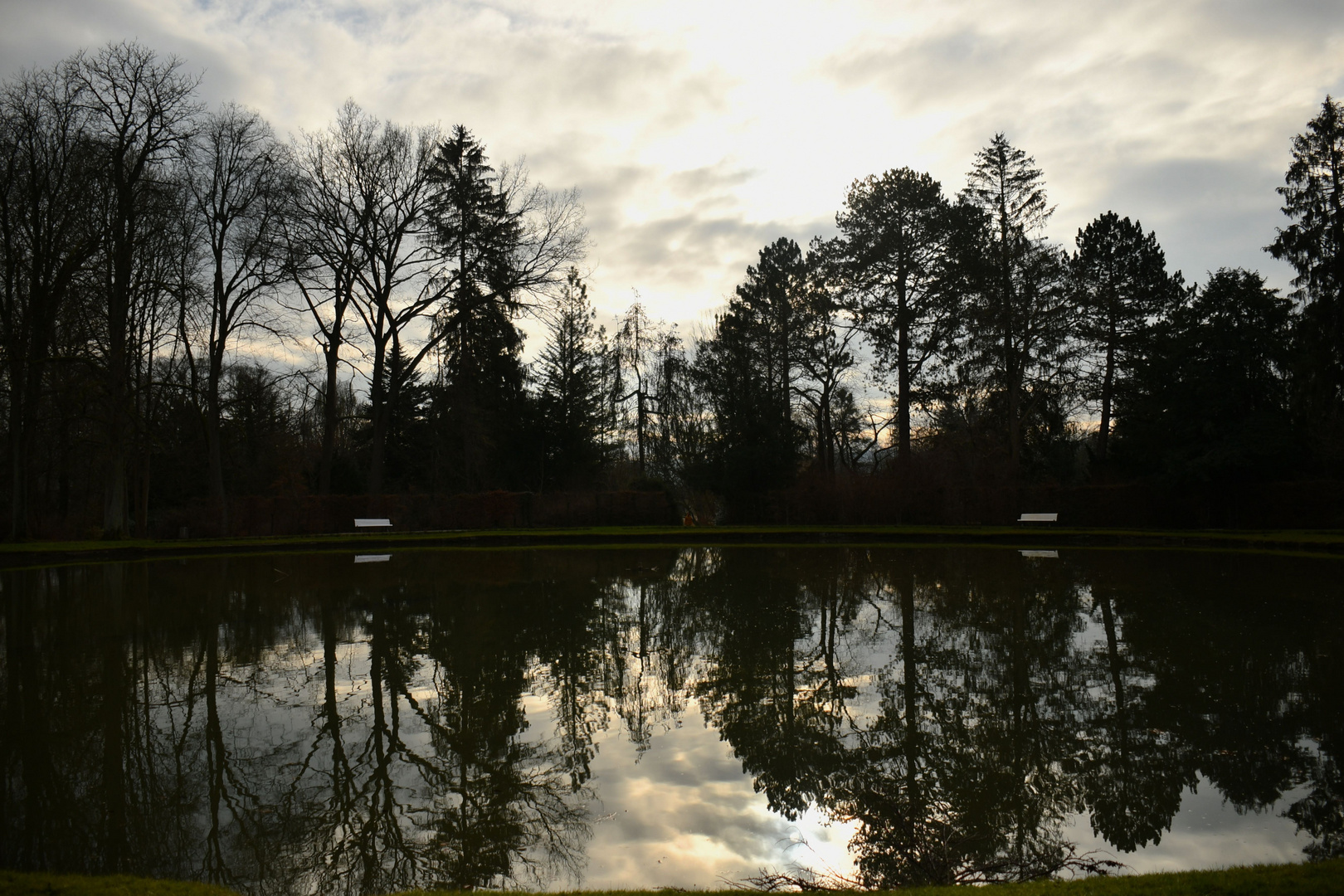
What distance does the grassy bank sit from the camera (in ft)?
75.9

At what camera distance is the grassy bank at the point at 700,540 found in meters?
23.1

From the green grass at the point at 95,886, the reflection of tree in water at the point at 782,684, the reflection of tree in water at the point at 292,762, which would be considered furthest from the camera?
the reflection of tree in water at the point at 782,684

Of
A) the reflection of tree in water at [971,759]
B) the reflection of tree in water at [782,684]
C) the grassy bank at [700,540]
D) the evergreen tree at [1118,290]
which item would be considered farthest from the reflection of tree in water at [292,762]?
the evergreen tree at [1118,290]

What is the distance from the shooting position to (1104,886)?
3.98m

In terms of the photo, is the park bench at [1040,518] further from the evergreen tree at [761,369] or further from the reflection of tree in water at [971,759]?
the reflection of tree in water at [971,759]

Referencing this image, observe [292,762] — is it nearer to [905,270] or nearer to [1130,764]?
[1130,764]

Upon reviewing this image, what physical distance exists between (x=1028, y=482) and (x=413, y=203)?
2625 centimetres

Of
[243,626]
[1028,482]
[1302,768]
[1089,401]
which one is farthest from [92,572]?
[1089,401]

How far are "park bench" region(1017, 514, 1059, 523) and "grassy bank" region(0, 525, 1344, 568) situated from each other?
67 centimetres

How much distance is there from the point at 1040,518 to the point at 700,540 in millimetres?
11905

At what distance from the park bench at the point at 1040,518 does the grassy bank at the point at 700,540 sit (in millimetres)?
667

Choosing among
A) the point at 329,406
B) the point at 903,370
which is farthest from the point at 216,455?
the point at 903,370

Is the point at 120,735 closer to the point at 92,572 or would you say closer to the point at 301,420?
the point at 92,572

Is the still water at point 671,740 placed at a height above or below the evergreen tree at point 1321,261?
below
